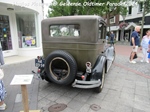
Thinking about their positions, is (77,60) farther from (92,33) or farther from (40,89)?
(40,89)

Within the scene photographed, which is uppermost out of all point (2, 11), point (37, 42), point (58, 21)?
point (2, 11)

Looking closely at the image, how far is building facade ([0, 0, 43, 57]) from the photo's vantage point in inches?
268

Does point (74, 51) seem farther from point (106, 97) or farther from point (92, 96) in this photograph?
point (106, 97)

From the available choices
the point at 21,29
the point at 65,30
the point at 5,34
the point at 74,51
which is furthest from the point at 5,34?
the point at 74,51

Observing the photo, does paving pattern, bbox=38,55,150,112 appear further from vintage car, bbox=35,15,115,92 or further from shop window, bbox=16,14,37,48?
shop window, bbox=16,14,37,48

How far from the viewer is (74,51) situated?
3023 millimetres

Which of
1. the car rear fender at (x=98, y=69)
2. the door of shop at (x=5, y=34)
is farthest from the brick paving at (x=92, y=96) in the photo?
the door of shop at (x=5, y=34)

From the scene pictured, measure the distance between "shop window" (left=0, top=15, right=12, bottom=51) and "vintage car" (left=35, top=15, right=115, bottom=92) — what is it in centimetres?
475

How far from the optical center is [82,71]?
3.16 meters

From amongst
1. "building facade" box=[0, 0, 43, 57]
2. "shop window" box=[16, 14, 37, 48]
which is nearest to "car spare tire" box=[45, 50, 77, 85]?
"building facade" box=[0, 0, 43, 57]

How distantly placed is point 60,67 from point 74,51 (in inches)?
25.6

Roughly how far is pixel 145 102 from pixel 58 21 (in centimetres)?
296

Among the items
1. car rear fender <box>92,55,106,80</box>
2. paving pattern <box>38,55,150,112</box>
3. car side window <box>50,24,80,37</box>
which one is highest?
car side window <box>50,24,80,37</box>

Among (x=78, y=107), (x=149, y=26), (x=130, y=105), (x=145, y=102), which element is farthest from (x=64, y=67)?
(x=149, y=26)
